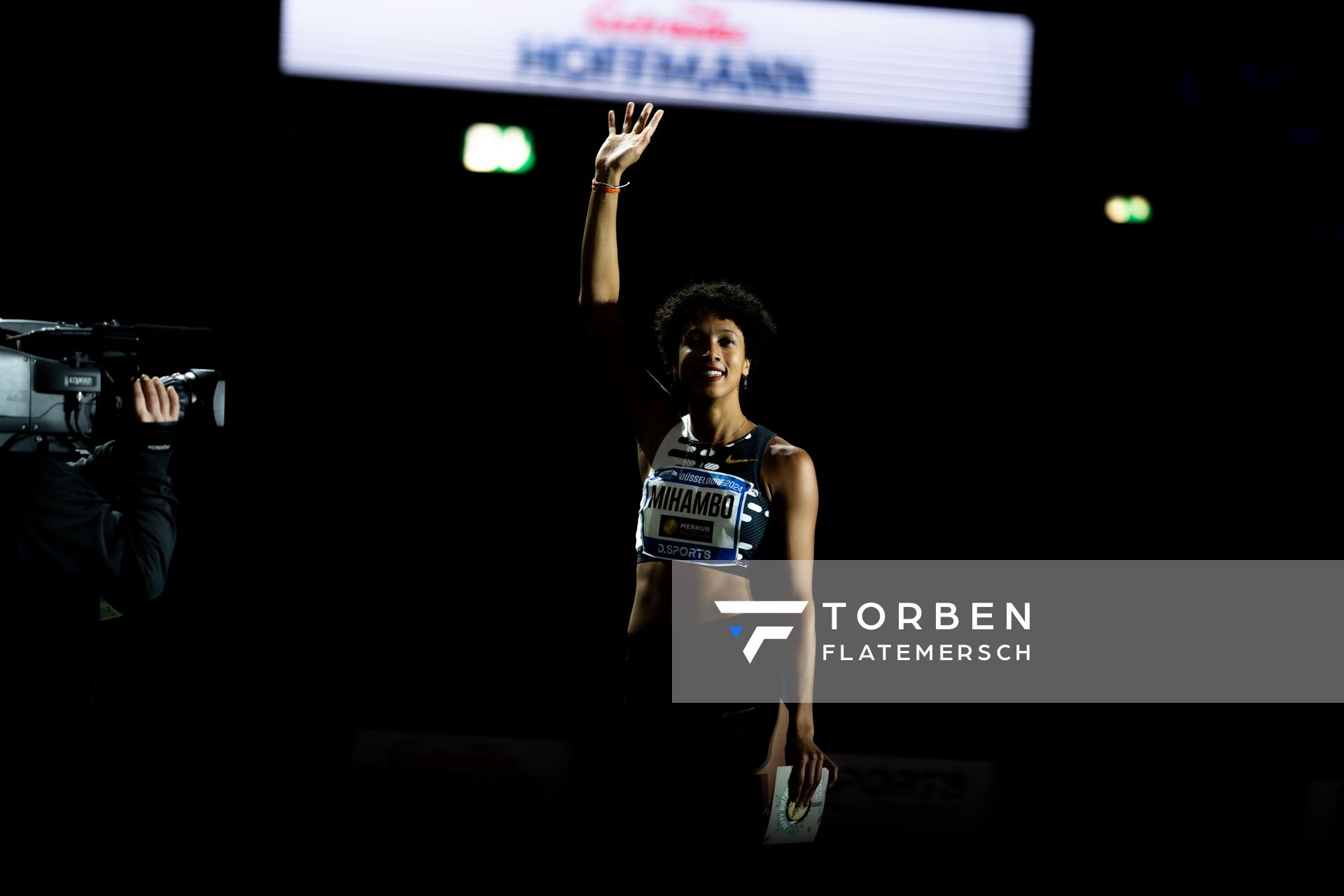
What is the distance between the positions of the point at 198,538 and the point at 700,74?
281cm

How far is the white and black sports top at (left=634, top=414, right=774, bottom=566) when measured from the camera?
2184 mm

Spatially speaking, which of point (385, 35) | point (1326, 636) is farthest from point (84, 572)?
point (1326, 636)

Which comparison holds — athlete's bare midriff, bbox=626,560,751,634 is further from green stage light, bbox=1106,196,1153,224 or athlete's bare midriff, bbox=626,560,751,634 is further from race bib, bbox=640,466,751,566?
green stage light, bbox=1106,196,1153,224

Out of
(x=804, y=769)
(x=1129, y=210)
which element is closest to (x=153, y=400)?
(x=804, y=769)

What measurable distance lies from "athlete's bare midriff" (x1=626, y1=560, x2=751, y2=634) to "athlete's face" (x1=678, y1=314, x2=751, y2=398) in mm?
409

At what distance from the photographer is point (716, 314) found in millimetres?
2354

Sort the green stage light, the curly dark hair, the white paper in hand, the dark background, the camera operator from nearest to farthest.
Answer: the camera operator, the white paper in hand, the curly dark hair, the dark background, the green stage light

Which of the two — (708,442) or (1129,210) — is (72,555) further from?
(1129,210)

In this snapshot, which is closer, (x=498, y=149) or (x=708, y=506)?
(x=708, y=506)

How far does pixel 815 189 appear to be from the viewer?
12.6 ft

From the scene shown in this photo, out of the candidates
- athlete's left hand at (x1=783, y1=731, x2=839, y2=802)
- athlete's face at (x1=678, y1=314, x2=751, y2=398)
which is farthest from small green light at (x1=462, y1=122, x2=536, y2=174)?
athlete's left hand at (x1=783, y1=731, x2=839, y2=802)

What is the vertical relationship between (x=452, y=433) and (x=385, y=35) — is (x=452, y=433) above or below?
below

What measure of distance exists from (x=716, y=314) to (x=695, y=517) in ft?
1.65

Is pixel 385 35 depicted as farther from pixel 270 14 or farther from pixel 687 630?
pixel 687 630
